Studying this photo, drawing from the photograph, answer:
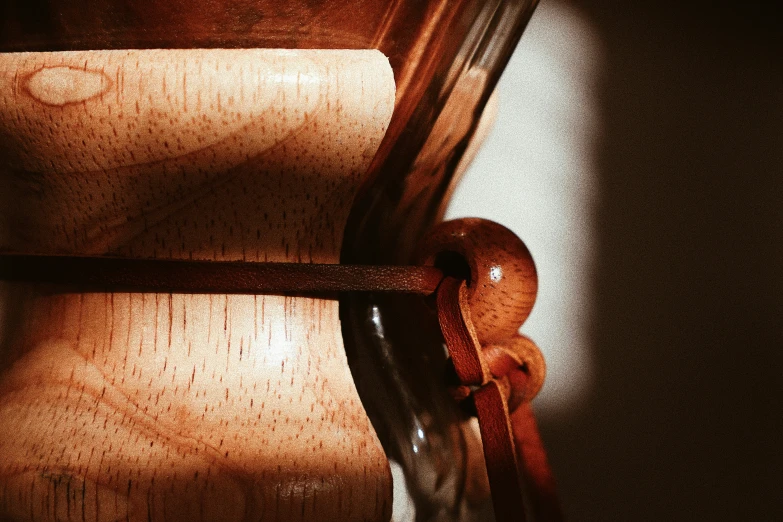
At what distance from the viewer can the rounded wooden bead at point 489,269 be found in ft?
1.24

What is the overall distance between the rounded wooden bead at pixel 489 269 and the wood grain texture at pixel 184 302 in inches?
3.1

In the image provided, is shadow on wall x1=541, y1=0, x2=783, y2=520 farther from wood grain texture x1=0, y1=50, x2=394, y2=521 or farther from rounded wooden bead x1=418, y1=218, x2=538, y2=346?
wood grain texture x1=0, y1=50, x2=394, y2=521

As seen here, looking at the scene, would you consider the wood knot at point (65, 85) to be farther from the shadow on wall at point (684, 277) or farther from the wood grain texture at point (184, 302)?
the shadow on wall at point (684, 277)

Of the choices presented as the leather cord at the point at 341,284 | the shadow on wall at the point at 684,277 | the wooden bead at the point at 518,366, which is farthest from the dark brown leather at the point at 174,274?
the shadow on wall at the point at 684,277

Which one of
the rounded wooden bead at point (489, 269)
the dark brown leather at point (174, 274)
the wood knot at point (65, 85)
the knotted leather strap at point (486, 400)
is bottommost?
the knotted leather strap at point (486, 400)

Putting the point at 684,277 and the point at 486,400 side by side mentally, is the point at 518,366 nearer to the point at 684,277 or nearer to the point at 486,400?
the point at 486,400

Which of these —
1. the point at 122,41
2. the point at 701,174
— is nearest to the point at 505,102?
the point at 701,174

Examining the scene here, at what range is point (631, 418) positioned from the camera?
1.98 ft

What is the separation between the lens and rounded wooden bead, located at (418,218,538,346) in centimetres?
38

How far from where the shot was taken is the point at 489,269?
0.38 m

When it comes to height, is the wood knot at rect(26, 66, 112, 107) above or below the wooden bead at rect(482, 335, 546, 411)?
above

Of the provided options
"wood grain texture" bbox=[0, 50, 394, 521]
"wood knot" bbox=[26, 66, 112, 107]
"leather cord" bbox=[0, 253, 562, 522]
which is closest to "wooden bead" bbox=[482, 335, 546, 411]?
"leather cord" bbox=[0, 253, 562, 522]

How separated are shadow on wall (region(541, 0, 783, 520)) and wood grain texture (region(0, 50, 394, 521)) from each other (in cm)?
34

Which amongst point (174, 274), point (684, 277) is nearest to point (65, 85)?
point (174, 274)
